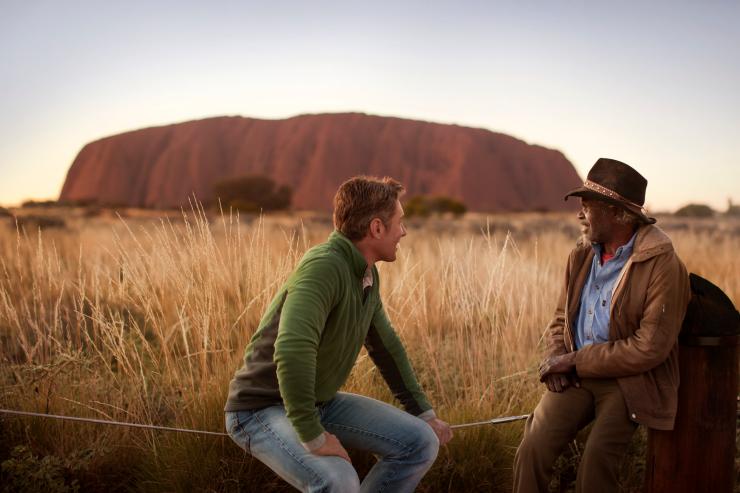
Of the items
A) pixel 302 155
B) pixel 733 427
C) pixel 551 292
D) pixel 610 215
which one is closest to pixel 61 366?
pixel 610 215

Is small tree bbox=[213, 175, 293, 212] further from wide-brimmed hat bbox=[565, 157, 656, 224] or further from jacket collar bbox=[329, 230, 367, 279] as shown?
jacket collar bbox=[329, 230, 367, 279]

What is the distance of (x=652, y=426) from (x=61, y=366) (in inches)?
115

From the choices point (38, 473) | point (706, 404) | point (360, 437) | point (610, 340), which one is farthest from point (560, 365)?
point (38, 473)

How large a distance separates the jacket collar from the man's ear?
83 millimetres

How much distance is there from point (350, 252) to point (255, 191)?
148ft

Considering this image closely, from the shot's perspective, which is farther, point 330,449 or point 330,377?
point 330,377

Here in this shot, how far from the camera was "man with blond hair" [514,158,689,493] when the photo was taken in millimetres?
2389

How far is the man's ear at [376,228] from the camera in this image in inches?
88.6

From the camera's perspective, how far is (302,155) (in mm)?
69500

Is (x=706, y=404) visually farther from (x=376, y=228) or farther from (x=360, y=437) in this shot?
(x=376, y=228)

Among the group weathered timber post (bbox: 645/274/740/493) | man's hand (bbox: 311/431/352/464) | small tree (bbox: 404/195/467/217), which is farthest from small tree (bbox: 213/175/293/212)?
man's hand (bbox: 311/431/352/464)

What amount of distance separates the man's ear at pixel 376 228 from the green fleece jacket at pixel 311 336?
0.09 m

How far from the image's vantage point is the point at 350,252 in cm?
223

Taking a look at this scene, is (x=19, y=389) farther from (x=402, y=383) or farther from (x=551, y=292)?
(x=551, y=292)
